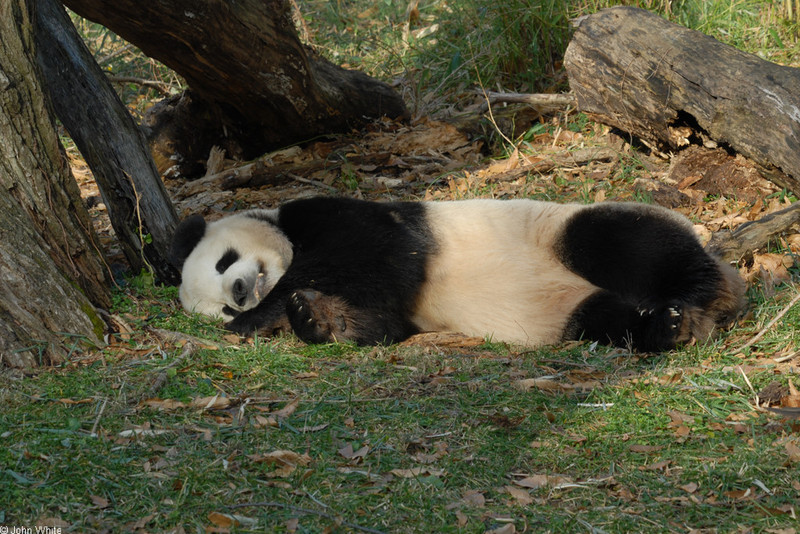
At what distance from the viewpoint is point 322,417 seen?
2.98 metres

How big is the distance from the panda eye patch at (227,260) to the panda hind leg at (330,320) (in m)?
0.42

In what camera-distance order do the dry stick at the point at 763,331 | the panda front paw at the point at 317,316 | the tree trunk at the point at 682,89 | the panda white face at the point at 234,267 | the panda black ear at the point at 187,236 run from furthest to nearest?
the tree trunk at the point at 682,89, the panda black ear at the point at 187,236, the panda white face at the point at 234,267, the panda front paw at the point at 317,316, the dry stick at the point at 763,331

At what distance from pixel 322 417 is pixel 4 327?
1438 mm

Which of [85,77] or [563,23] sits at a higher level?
[85,77]

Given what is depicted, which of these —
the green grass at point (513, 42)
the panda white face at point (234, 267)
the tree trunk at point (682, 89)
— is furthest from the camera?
the green grass at point (513, 42)

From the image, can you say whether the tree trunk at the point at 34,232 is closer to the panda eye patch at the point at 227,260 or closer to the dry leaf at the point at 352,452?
the panda eye patch at the point at 227,260

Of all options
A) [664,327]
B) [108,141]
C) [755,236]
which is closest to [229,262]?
[108,141]

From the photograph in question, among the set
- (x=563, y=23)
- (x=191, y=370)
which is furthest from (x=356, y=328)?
(x=563, y=23)

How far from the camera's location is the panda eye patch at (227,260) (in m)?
4.12

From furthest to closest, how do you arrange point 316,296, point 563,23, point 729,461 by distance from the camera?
point 563,23, point 316,296, point 729,461

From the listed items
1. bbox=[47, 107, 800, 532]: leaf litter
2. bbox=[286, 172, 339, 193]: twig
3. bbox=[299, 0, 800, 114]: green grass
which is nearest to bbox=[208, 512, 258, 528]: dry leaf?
bbox=[47, 107, 800, 532]: leaf litter

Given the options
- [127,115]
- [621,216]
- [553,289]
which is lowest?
[553,289]

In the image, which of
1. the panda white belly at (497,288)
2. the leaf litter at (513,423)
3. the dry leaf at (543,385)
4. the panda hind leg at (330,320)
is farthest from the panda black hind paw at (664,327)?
the panda hind leg at (330,320)

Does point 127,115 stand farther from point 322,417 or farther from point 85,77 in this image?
point 322,417
